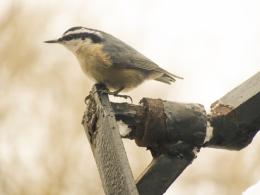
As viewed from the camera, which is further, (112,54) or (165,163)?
(112,54)

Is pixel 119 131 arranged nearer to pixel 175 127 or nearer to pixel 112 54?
pixel 175 127

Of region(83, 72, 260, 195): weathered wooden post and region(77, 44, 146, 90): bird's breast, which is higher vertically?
region(83, 72, 260, 195): weathered wooden post

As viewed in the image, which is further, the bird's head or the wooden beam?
the bird's head

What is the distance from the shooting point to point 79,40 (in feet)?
5.80

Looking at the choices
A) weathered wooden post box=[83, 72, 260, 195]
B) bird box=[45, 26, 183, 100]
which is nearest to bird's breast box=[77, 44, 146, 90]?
bird box=[45, 26, 183, 100]

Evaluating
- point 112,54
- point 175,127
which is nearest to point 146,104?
point 175,127

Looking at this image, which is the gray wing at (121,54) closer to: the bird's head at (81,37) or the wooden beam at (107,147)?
the bird's head at (81,37)

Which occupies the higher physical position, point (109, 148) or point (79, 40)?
point (109, 148)

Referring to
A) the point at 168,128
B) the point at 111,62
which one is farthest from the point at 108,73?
the point at 168,128

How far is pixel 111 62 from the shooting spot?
1.67 meters

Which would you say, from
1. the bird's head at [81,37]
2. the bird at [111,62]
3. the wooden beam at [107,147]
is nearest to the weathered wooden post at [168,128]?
the wooden beam at [107,147]

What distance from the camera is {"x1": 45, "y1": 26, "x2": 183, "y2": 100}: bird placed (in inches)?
65.8

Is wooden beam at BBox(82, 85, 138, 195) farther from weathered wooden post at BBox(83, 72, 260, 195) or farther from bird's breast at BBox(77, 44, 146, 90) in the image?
Answer: bird's breast at BBox(77, 44, 146, 90)

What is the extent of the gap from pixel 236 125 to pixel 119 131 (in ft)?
0.71
